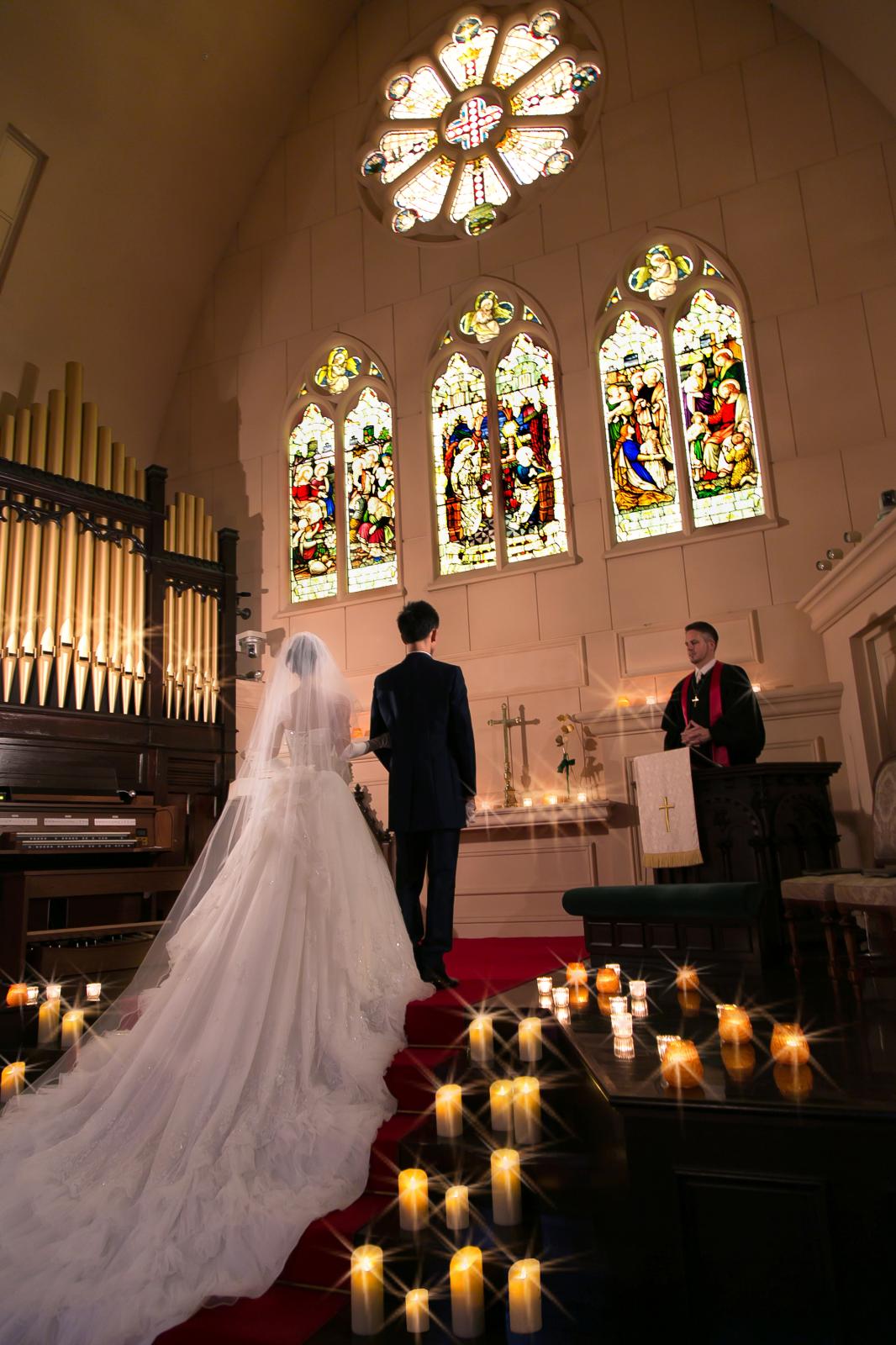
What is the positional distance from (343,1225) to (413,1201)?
21 cm

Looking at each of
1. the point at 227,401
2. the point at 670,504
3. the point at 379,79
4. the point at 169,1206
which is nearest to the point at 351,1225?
the point at 169,1206

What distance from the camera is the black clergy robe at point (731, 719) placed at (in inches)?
190

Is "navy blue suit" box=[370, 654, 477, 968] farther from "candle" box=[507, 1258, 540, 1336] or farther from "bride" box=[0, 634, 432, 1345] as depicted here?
"candle" box=[507, 1258, 540, 1336]

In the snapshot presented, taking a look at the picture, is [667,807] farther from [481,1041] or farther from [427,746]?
[481,1041]

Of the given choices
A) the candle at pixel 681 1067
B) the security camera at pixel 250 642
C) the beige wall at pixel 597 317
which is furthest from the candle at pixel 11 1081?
the security camera at pixel 250 642

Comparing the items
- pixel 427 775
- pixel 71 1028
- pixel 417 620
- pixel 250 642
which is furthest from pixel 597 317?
pixel 71 1028

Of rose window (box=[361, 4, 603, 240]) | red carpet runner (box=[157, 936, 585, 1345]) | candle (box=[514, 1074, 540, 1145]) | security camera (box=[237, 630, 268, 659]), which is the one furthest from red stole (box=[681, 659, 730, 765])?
rose window (box=[361, 4, 603, 240])

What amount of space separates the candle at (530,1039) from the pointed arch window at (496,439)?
4744mm

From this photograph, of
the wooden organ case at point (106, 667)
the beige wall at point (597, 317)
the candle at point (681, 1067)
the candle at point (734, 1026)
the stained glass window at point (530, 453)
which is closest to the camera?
the candle at point (681, 1067)

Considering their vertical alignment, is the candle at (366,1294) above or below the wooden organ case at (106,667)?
below

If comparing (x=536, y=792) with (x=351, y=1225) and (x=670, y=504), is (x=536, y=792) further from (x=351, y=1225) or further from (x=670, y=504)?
(x=351, y=1225)

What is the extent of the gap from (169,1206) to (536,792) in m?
4.88

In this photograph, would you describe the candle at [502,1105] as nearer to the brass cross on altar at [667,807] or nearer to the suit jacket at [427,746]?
the suit jacket at [427,746]

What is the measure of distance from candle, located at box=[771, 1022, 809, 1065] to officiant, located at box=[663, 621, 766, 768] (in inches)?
94.3
